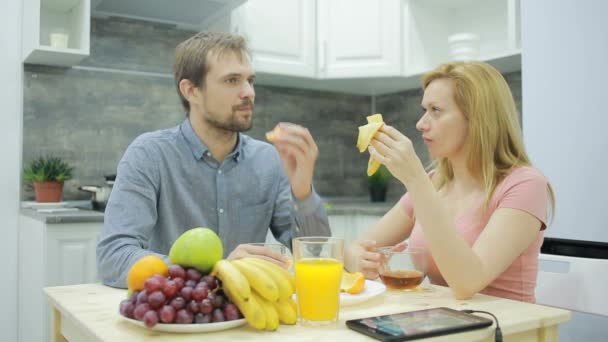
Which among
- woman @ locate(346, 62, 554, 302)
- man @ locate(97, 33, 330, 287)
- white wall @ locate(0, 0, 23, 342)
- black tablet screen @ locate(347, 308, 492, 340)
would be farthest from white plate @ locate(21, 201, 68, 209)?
black tablet screen @ locate(347, 308, 492, 340)

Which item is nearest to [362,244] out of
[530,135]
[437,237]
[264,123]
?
[437,237]

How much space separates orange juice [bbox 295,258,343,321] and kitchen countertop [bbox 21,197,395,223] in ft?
5.96

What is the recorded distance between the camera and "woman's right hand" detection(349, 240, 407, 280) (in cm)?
132

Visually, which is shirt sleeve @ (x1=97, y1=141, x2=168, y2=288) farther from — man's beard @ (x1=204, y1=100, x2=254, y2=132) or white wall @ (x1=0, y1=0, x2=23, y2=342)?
white wall @ (x1=0, y1=0, x2=23, y2=342)

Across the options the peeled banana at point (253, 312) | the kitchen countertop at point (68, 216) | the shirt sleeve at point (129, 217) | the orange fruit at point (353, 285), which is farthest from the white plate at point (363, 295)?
the kitchen countertop at point (68, 216)

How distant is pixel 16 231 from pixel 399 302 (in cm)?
241

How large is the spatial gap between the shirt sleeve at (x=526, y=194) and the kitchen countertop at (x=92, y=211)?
181 centimetres

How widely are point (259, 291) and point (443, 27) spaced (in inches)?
112

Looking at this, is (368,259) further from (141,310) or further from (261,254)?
(141,310)

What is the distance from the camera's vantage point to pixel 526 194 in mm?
1370

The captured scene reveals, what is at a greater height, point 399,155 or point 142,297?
point 399,155

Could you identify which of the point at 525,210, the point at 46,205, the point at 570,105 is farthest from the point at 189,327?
the point at 46,205

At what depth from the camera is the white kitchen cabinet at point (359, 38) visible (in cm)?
332

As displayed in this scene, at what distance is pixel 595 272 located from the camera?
5.84 feet
